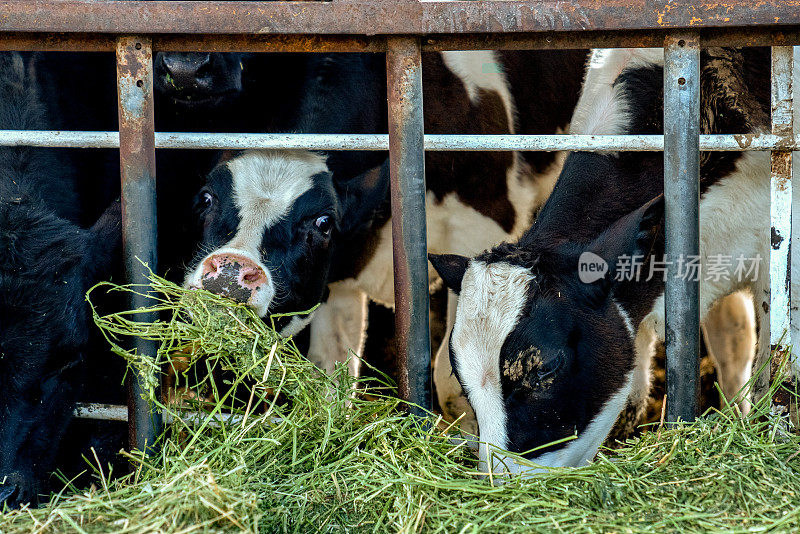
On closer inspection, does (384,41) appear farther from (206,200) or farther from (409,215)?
(206,200)

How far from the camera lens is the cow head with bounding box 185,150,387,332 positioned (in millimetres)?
3275

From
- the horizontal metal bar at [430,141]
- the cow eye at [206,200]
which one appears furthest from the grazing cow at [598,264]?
the cow eye at [206,200]

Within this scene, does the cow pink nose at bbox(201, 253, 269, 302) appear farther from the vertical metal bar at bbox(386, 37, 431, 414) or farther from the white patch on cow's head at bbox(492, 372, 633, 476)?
the white patch on cow's head at bbox(492, 372, 633, 476)

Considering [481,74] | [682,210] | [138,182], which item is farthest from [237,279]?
[481,74]

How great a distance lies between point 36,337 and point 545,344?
5.55ft

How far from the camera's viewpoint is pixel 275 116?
3.72 meters

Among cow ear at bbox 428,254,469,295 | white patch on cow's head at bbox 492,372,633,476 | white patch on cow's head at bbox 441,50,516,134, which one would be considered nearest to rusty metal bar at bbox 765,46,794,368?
white patch on cow's head at bbox 492,372,633,476

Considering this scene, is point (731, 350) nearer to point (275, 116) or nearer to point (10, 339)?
point (275, 116)

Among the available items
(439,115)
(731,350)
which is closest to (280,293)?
(439,115)

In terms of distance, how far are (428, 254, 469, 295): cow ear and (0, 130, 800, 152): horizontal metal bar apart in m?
0.62

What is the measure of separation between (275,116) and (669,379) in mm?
2139

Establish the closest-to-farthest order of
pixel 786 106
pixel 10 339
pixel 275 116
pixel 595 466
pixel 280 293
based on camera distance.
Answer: pixel 595 466, pixel 10 339, pixel 786 106, pixel 280 293, pixel 275 116

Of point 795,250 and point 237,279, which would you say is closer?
point 237,279

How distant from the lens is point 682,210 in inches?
99.3
